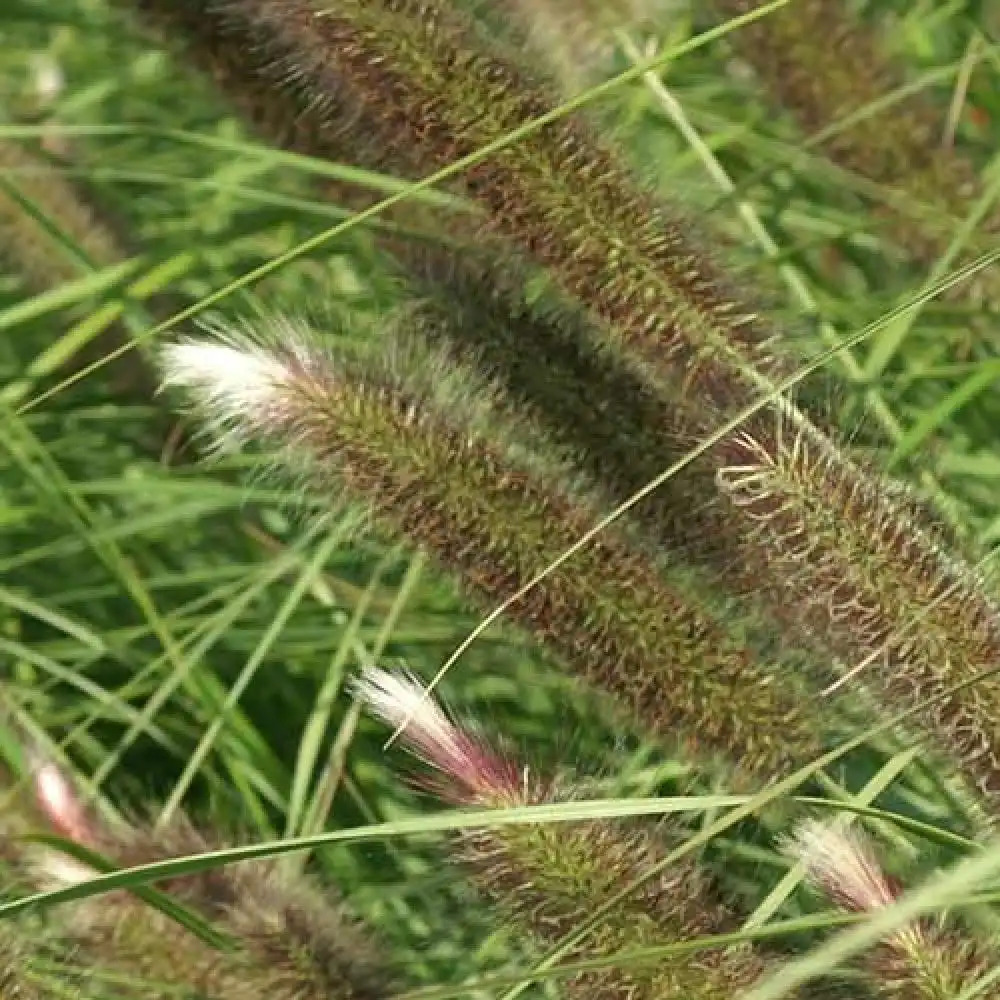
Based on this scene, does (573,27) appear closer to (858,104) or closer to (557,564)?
(858,104)

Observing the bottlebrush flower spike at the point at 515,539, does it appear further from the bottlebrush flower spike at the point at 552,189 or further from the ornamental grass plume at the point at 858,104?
the ornamental grass plume at the point at 858,104

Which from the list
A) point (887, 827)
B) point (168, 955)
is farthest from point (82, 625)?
point (887, 827)

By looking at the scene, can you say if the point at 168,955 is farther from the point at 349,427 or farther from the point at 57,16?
the point at 57,16

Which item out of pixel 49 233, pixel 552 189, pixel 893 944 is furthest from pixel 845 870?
pixel 49 233

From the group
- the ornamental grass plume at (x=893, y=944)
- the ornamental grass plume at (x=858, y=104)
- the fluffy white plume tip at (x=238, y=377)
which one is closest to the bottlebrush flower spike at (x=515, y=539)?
the fluffy white plume tip at (x=238, y=377)

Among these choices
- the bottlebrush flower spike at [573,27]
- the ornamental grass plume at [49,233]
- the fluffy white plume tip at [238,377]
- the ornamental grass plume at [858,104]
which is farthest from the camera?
the ornamental grass plume at [49,233]

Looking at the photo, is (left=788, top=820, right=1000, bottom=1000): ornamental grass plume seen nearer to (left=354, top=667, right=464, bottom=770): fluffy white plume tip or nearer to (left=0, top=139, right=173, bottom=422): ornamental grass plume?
Result: (left=354, top=667, right=464, bottom=770): fluffy white plume tip

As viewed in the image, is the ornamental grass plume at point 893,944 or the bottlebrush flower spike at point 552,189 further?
the bottlebrush flower spike at point 552,189
